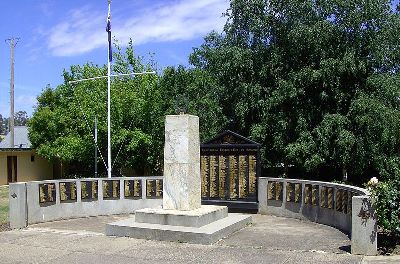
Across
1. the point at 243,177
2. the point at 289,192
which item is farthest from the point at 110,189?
the point at 289,192

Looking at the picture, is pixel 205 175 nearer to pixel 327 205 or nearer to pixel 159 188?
pixel 159 188

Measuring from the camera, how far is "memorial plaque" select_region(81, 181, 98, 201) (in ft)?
48.5

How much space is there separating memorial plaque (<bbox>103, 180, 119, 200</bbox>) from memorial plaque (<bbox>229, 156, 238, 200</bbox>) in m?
3.54

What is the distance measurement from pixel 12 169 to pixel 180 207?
25.7 m

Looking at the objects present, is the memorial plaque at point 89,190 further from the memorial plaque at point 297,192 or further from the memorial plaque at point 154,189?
the memorial plaque at point 297,192

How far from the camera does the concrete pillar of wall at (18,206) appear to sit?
12.9 m

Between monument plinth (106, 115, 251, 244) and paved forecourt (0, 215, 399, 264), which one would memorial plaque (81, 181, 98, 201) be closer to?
paved forecourt (0, 215, 399, 264)

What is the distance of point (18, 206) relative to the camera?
1289 centimetres

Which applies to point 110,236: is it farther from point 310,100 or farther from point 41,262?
point 310,100

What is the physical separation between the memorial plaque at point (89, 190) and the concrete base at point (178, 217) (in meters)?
3.49

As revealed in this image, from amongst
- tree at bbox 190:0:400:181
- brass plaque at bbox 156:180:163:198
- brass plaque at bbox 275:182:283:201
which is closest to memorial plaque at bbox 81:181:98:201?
brass plaque at bbox 156:180:163:198

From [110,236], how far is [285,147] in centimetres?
1117

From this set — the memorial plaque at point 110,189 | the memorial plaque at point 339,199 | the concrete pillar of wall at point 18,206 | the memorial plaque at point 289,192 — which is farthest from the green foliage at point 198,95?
the memorial plaque at point 339,199

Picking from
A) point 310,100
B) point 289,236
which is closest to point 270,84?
point 310,100
